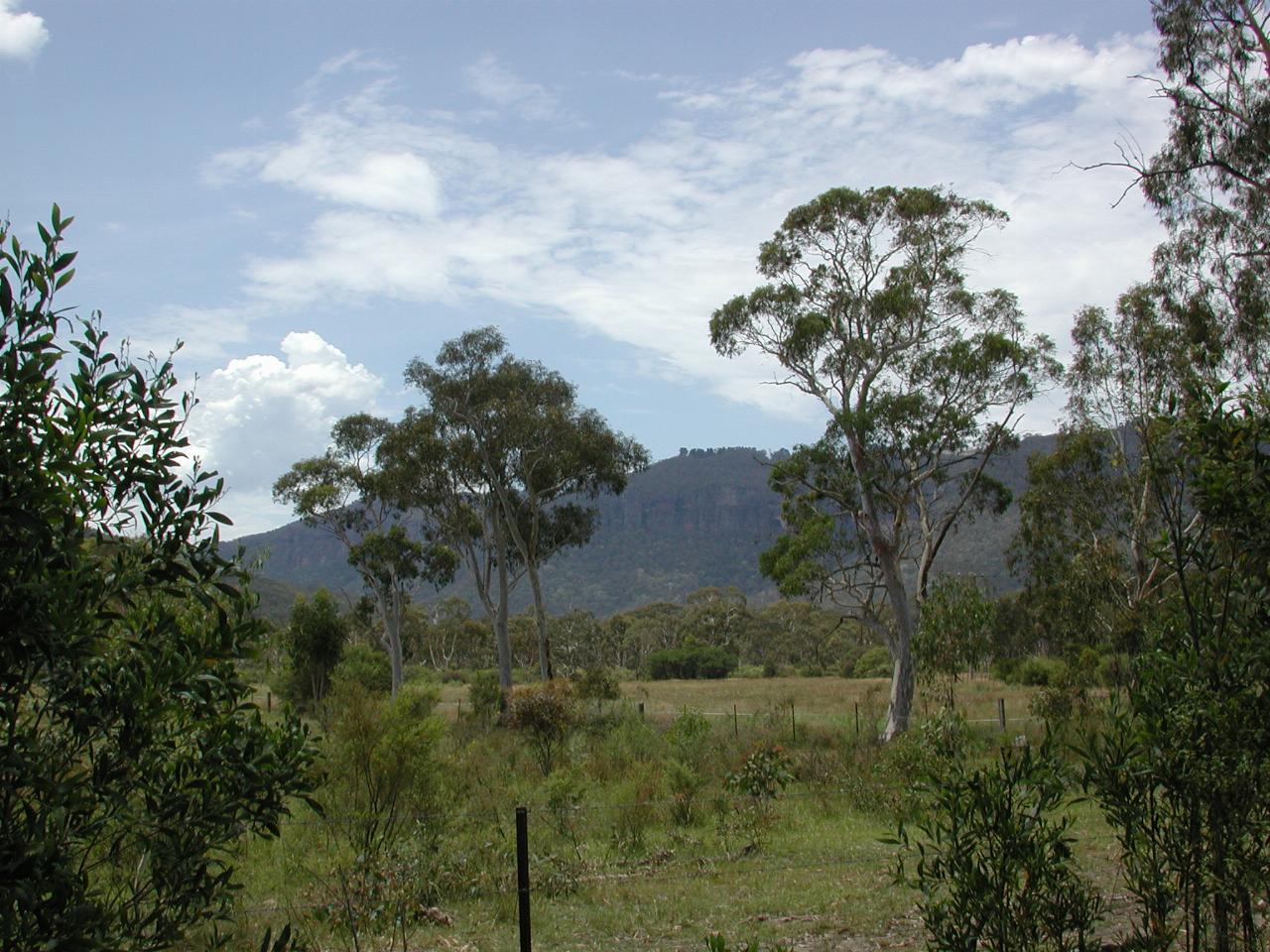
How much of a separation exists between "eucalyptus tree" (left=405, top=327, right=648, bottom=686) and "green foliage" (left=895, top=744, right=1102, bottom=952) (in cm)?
2884

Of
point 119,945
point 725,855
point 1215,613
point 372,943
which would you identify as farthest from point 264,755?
point 725,855

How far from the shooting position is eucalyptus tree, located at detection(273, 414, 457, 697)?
37.9 metres

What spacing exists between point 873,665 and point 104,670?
54.5 meters

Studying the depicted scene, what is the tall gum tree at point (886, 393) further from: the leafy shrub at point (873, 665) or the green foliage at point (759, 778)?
the leafy shrub at point (873, 665)

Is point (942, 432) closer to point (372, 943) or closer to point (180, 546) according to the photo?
point (372, 943)

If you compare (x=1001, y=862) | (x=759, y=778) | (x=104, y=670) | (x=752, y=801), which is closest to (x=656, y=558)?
(x=759, y=778)

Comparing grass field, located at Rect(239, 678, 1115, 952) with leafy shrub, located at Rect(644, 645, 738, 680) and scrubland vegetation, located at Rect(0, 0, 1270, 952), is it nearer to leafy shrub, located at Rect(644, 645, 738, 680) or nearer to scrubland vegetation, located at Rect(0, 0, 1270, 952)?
scrubland vegetation, located at Rect(0, 0, 1270, 952)

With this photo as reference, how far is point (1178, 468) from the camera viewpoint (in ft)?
14.4

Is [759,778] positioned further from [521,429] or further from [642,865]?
[521,429]

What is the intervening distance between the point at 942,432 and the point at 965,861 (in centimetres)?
2187

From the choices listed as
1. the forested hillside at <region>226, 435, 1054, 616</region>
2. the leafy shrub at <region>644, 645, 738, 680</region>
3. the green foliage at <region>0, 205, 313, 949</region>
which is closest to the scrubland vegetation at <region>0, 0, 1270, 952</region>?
the green foliage at <region>0, 205, 313, 949</region>

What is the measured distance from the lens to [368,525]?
3991 centimetres

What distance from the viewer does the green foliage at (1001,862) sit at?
3891mm

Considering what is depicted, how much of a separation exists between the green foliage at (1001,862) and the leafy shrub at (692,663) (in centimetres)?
5412
